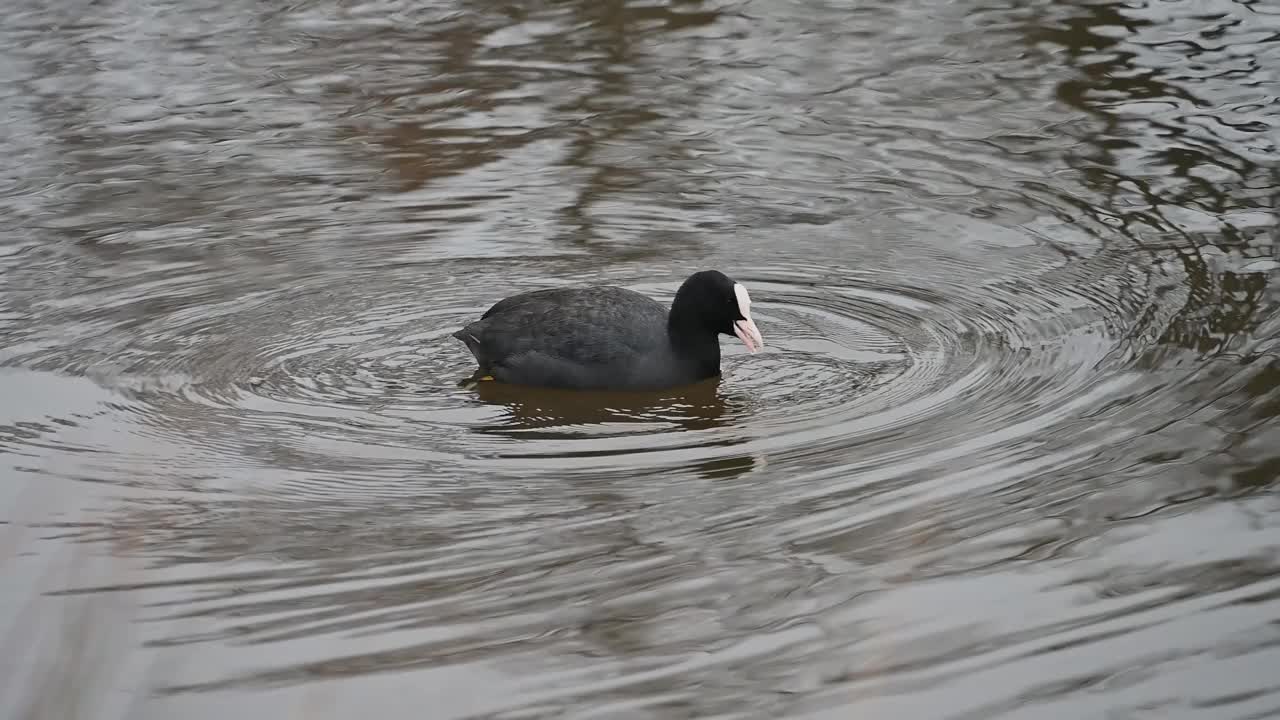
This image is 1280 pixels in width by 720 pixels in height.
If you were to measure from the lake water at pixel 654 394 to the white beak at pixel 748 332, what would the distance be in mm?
157

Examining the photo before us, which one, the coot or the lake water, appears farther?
the coot

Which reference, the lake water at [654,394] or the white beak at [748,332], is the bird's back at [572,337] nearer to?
the lake water at [654,394]

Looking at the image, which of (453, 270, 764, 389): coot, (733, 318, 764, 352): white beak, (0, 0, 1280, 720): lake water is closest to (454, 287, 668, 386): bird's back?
(453, 270, 764, 389): coot

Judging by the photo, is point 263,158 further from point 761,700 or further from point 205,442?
point 761,700

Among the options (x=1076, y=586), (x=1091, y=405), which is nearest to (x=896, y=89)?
(x=1091, y=405)

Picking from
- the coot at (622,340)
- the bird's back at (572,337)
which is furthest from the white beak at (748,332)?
the bird's back at (572,337)

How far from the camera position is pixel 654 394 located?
19.7ft

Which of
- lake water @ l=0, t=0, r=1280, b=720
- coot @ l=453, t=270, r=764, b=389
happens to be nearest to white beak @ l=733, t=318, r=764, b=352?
coot @ l=453, t=270, r=764, b=389

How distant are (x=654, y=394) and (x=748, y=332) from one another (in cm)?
41

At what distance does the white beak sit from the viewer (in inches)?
235

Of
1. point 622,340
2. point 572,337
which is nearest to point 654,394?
point 622,340

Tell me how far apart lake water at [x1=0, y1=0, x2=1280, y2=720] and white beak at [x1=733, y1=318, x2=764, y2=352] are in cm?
16

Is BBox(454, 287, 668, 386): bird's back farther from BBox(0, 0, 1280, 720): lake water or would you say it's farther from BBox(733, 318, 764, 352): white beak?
BBox(733, 318, 764, 352): white beak

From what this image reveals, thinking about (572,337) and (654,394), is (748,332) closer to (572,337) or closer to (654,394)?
(654,394)
